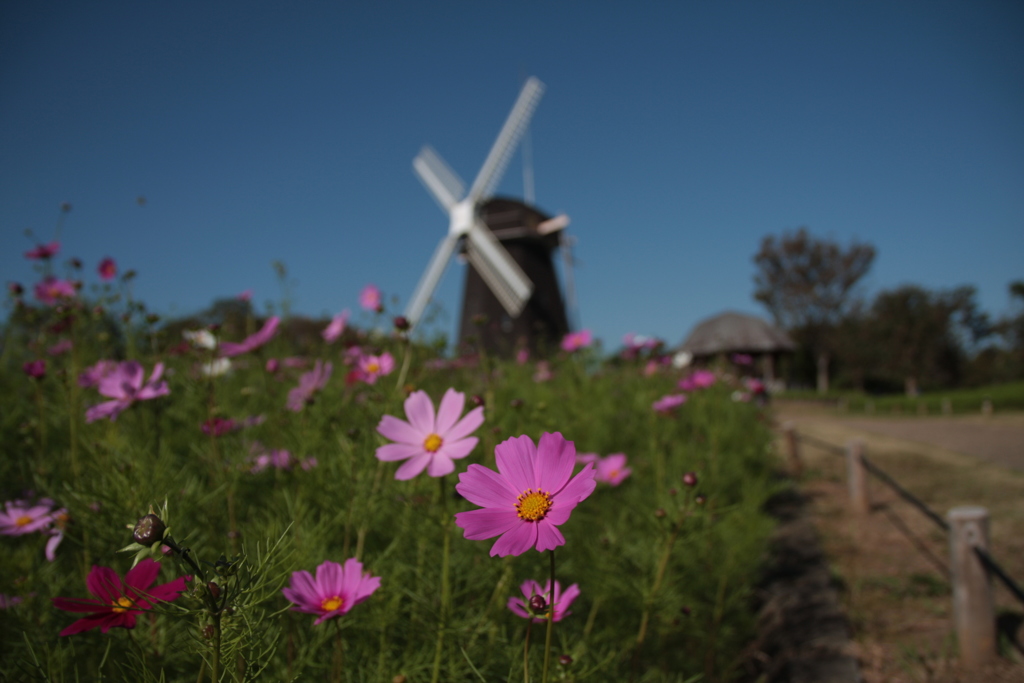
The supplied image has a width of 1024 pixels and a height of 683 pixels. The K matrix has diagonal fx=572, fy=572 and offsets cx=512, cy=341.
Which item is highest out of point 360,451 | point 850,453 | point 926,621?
point 360,451

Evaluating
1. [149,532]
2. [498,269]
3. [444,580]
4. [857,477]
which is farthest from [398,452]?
[498,269]

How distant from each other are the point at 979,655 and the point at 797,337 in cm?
2590

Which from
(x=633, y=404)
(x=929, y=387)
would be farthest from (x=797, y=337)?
(x=633, y=404)

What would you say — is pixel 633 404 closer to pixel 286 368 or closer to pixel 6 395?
pixel 286 368

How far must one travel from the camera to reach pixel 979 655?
180cm

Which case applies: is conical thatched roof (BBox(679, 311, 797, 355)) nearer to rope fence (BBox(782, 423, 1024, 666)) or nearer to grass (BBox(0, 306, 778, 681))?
rope fence (BBox(782, 423, 1024, 666))

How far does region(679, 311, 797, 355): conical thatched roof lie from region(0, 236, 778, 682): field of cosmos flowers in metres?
17.4

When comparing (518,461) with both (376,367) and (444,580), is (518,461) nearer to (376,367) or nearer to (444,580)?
(444,580)

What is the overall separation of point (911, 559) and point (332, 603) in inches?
121

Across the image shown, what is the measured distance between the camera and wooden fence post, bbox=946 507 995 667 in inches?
70.7

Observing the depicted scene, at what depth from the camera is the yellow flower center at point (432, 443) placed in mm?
797

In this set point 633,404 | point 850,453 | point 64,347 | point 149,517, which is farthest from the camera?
point 850,453

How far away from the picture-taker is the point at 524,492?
53 cm

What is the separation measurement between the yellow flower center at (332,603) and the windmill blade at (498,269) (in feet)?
31.6
